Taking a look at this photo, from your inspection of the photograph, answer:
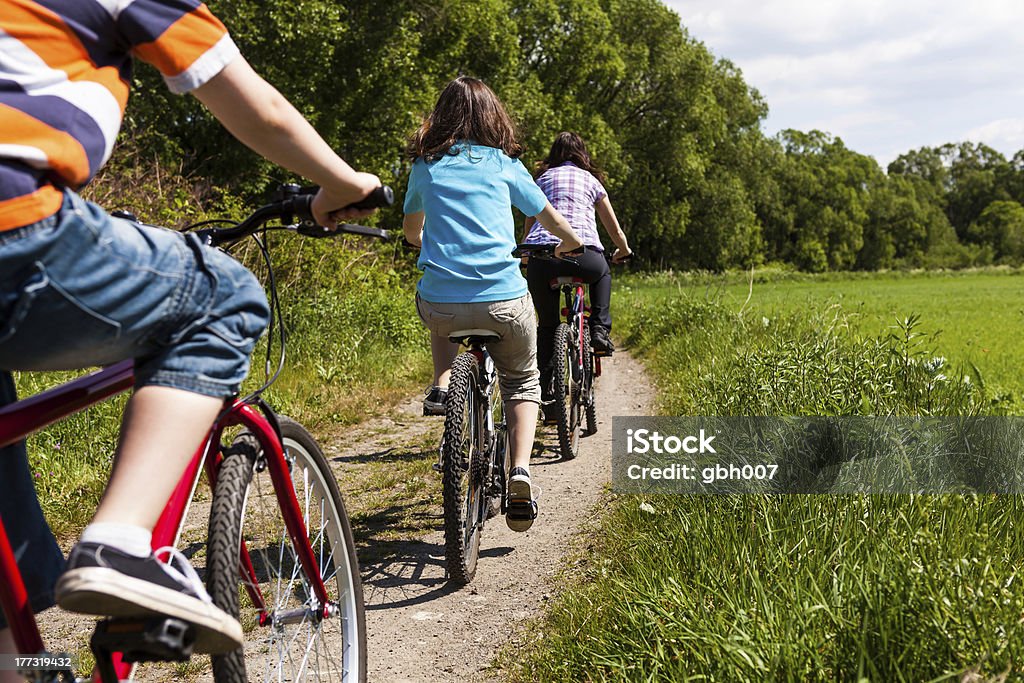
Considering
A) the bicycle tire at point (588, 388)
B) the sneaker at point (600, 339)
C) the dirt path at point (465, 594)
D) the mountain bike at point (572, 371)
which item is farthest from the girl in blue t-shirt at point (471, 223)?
the sneaker at point (600, 339)

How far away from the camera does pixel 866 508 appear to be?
329 centimetres

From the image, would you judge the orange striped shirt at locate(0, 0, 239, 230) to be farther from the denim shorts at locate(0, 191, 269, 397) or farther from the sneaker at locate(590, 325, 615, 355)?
the sneaker at locate(590, 325, 615, 355)

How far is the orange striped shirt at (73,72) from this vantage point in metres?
1.44

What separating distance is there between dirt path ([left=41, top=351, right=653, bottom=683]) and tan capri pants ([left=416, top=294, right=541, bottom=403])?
0.81 meters

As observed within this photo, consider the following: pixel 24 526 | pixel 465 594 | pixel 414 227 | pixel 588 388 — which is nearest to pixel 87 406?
pixel 24 526

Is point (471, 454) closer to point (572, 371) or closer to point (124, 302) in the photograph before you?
point (572, 371)

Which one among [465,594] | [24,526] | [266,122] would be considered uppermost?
[266,122]

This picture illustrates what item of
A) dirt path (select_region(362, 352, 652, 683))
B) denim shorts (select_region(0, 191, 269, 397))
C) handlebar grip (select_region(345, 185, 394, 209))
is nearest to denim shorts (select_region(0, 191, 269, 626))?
denim shorts (select_region(0, 191, 269, 397))

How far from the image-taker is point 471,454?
4.23 metres

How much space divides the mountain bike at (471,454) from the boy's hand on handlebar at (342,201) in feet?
6.13

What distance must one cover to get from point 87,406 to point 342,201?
68 cm

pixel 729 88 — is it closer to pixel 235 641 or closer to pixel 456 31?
pixel 456 31

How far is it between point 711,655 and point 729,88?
60107 millimetres

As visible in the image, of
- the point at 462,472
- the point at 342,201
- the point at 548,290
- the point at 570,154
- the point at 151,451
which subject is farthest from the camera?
the point at 570,154
